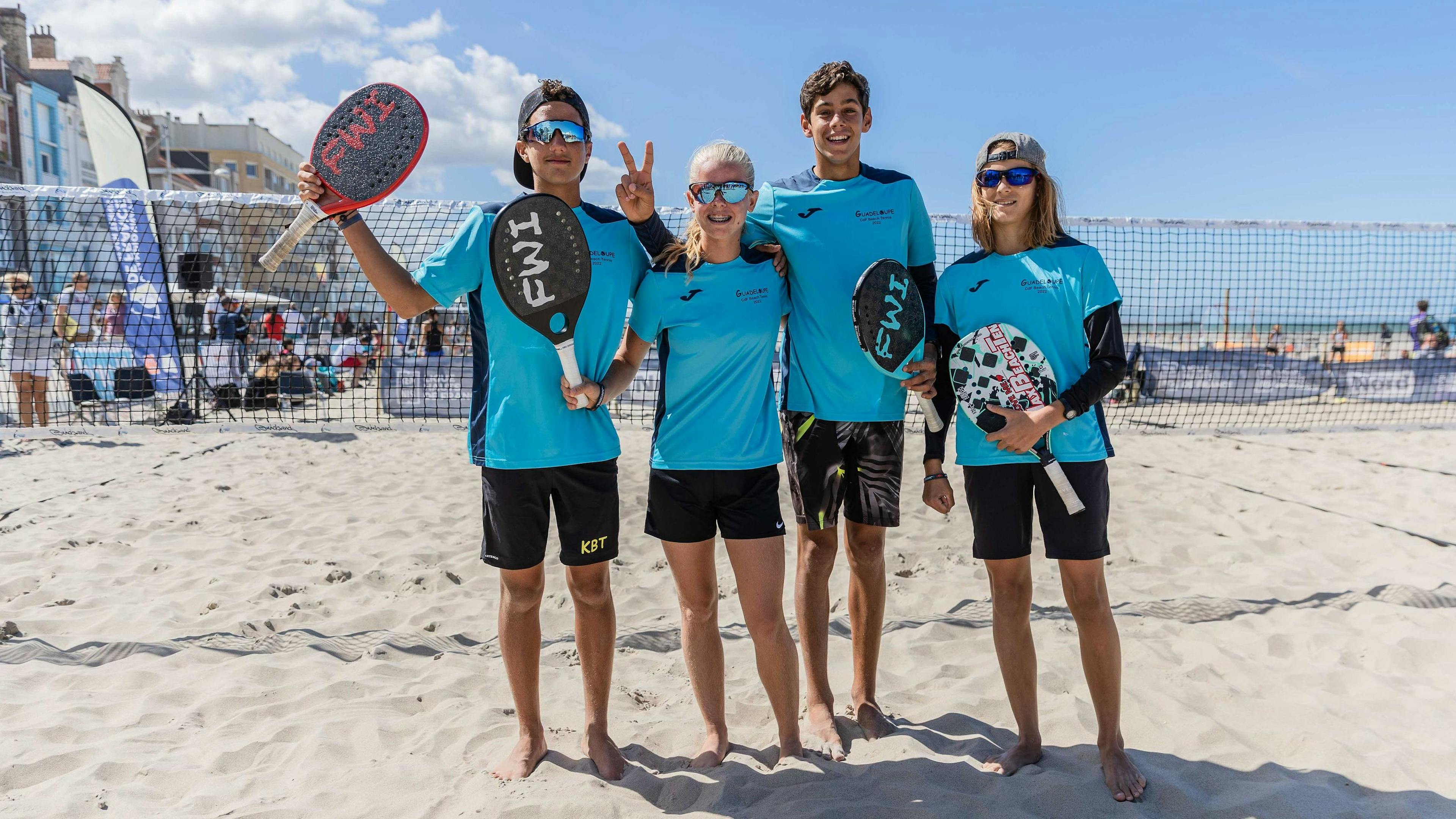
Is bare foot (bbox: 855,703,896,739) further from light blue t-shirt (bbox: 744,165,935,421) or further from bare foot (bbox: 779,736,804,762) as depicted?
light blue t-shirt (bbox: 744,165,935,421)

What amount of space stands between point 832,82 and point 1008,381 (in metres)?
1.27

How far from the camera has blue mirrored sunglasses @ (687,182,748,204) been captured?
2688 mm

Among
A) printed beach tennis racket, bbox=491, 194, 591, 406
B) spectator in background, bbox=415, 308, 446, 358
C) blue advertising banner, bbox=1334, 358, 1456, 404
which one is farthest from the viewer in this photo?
blue advertising banner, bbox=1334, 358, 1456, 404

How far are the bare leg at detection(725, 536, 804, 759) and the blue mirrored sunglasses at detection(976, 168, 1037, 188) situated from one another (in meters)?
1.41

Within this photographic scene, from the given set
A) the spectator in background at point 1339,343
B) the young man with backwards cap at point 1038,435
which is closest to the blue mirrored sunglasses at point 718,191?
the young man with backwards cap at point 1038,435

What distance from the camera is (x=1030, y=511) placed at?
2.79 meters

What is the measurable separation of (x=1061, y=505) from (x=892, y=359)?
723 mm

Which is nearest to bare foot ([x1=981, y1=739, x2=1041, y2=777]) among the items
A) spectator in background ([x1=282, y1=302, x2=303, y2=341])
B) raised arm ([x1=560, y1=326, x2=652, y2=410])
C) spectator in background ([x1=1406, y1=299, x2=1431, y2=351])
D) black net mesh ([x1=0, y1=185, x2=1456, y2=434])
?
raised arm ([x1=560, y1=326, x2=652, y2=410])

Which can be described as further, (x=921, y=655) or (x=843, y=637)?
(x=843, y=637)

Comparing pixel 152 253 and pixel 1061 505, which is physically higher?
pixel 152 253

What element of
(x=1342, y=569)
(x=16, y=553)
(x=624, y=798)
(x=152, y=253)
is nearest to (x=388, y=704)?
(x=624, y=798)

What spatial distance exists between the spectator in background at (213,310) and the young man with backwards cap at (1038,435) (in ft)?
35.7

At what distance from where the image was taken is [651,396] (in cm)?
1165

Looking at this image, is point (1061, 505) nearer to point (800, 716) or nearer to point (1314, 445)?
point (800, 716)
